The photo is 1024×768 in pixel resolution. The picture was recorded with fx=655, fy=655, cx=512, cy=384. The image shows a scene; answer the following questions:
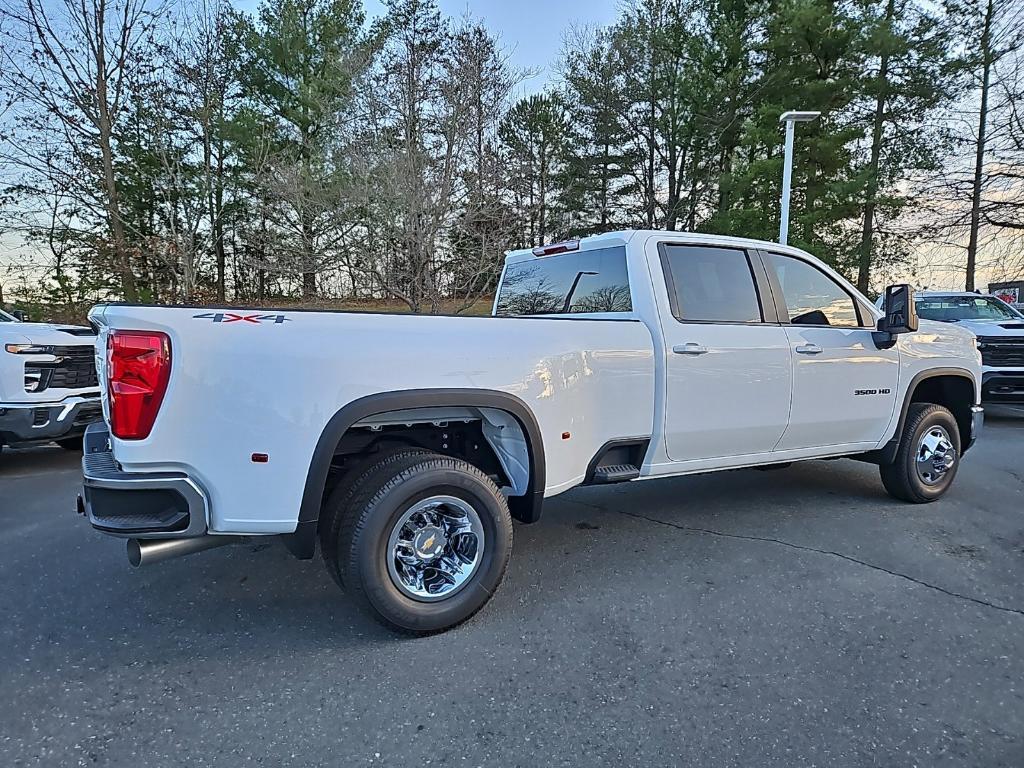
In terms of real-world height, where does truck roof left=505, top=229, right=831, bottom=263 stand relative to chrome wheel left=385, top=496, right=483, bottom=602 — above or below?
above

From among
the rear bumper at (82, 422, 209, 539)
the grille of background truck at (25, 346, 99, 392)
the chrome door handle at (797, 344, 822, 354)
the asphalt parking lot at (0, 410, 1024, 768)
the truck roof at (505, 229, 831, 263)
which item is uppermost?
the truck roof at (505, 229, 831, 263)

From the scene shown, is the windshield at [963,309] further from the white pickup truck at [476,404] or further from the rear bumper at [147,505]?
the rear bumper at [147,505]

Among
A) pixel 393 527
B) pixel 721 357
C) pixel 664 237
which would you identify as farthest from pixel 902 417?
pixel 393 527

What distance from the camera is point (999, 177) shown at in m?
20.9

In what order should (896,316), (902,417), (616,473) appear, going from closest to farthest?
(616,473) < (896,316) < (902,417)

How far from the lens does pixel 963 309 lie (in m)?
10.8

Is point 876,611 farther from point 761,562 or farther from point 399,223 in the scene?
point 399,223

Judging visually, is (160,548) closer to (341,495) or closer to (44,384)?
(341,495)

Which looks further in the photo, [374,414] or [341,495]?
[341,495]

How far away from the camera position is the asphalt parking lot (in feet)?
7.68

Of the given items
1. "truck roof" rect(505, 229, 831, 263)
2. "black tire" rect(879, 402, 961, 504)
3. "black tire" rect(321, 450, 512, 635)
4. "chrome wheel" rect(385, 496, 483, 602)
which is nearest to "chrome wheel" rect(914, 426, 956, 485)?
"black tire" rect(879, 402, 961, 504)

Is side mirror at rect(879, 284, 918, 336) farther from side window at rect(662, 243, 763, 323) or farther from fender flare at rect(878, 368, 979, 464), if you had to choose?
side window at rect(662, 243, 763, 323)

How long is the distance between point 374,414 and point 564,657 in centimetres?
138

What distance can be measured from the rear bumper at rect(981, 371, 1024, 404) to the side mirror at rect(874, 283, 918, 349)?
6.07 metres
